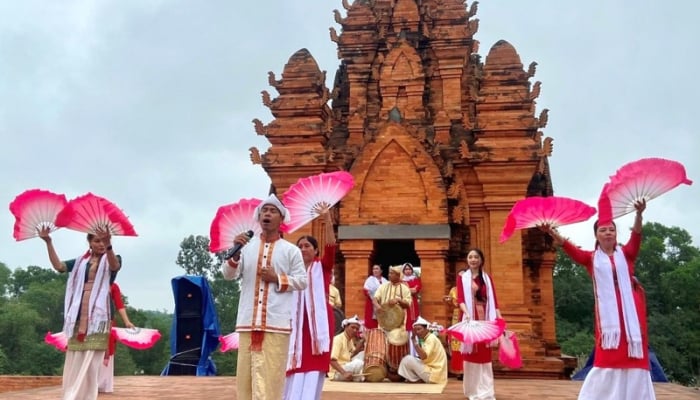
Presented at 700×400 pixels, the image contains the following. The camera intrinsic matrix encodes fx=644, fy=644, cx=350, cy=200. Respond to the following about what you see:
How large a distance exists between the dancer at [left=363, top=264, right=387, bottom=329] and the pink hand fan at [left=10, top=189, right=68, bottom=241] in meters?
7.02

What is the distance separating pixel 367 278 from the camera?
1353cm

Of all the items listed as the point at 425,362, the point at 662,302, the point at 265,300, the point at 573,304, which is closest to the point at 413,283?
the point at 425,362

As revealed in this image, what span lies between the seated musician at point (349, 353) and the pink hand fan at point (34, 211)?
5.21 metres

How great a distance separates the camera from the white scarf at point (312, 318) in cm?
560

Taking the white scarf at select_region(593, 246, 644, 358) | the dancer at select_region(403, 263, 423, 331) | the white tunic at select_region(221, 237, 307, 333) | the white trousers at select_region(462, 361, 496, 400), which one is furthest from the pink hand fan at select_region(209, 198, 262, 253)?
the dancer at select_region(403, 263, 423, 331)

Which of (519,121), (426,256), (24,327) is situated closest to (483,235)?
(426,256)

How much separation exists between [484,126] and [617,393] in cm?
1018

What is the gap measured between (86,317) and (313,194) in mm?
2375

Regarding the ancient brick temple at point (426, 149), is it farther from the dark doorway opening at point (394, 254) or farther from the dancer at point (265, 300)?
the dancer at point (265, 300)

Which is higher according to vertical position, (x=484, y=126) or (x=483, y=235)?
(x=484, y=126)

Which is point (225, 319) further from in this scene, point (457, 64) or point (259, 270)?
point (259, 270)

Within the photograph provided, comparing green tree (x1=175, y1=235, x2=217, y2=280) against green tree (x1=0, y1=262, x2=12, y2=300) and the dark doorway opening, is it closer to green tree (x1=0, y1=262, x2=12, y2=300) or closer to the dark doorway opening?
green tree (x1=0, y1=262, x2=12, y2=300)

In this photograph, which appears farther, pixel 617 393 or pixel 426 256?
pixel 426 256

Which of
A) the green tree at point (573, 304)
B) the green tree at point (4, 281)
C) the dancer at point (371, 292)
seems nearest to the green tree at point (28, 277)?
the green tree at point (4, 281)
